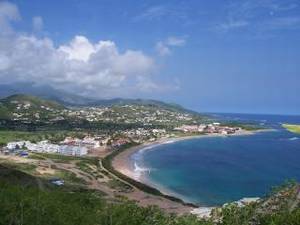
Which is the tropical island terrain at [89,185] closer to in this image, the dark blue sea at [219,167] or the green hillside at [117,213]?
the green hillside at [117,213]

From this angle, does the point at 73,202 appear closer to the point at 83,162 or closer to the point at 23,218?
the point at 23,218

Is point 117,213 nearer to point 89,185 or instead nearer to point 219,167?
point 89,185

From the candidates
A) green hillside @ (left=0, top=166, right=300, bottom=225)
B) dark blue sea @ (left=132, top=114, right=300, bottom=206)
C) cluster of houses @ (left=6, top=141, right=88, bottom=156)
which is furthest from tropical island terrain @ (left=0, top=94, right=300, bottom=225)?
dark blue sea @ (left=132, top=114, right=300, bottom=206)

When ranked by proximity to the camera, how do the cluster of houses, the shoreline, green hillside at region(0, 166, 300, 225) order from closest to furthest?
green hillside at region(0, 166, 300, 225) → the shoreline → the cluster of houses

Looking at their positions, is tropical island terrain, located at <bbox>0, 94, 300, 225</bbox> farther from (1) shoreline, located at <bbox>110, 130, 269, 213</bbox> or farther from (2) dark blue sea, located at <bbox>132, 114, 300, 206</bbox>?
(2) dark blue sea, located at <bbox>132, 114, 300, 206</bbox>

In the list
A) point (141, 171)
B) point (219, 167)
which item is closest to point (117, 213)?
point (141, 171)
